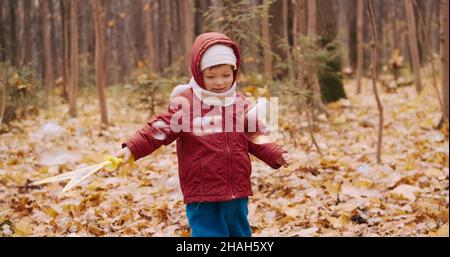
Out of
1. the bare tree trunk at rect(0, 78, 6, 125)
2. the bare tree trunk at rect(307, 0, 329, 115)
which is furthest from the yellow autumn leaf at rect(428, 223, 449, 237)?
the bare tree trunk at rect(0, 78, 6, 125)

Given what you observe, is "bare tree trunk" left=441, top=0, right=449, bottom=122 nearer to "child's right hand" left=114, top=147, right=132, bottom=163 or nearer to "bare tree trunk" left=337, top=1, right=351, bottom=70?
"child's right hand" left=114, top=147, right=132, bottom=163

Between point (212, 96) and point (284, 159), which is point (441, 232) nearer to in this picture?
point (284, 159)

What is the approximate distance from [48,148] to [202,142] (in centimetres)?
556

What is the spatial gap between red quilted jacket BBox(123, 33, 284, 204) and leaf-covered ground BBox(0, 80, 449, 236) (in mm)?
1372

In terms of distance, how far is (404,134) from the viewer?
333 inches

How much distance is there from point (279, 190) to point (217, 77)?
266 centimetres

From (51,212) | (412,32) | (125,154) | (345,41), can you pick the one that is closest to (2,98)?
(51,212)

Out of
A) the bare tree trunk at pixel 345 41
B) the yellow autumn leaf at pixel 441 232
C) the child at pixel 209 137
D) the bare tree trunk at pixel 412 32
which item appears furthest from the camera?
the bare tree trunk at pixel 345 41

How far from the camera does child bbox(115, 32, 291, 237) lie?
291cm

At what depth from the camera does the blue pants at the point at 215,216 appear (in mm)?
3004

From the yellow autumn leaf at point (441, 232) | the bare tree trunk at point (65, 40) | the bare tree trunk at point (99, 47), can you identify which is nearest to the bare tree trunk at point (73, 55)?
the bare tree trunk at point (99, 47)

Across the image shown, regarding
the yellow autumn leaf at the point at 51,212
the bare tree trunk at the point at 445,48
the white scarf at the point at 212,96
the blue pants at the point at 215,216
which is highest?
the bare tree trunk at the point at 445,48

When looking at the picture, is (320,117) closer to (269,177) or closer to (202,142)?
(269,177)

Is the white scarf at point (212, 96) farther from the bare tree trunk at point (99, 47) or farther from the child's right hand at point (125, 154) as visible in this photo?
the bare tree trunk at point (99, 47)
